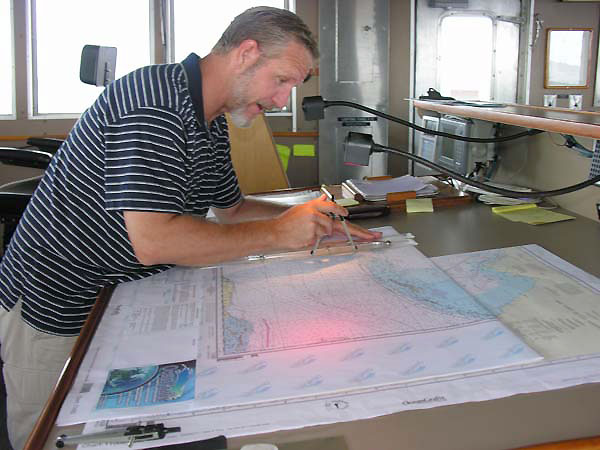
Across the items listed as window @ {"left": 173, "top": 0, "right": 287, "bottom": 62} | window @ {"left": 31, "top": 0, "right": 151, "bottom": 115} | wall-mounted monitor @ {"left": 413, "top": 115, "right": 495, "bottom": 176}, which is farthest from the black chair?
window @ {"left": 173, "top": 0, "right": 287, "bottom": 62}

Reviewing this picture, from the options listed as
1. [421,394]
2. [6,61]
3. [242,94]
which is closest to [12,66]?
[6,61]

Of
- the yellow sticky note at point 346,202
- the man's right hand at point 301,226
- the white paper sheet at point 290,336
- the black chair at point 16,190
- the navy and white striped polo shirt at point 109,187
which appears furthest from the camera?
the black chair at point 16,190

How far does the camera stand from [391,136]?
15.1 ft

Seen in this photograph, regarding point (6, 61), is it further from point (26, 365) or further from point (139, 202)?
point (139, 202)

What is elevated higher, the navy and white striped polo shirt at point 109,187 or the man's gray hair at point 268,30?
the man's gray hair at point 268,30

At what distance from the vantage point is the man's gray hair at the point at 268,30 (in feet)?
3.85

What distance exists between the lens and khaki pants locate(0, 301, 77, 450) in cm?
136

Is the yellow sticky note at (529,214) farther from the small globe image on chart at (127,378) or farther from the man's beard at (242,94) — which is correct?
the small globe image on chart at (127,378)

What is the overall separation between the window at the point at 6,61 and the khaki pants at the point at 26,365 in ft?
10.7

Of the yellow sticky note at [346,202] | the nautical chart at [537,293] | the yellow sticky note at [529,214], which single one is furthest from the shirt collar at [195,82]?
the yellow sticky note at [529,214]

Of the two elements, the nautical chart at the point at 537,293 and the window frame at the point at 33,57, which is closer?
the nautical chart at the point at 537,293

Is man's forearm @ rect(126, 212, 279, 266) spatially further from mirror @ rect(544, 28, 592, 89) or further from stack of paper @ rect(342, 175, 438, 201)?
mirror @ rect(544, 28, 592, 89)

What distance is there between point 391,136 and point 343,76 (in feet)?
2.05

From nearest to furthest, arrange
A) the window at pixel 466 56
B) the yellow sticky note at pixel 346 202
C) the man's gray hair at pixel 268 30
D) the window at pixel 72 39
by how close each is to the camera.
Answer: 1. the man's gray hair at pixel 268 30
2. the yellow sticky note at pixel 346 202
3. the window at pixel 72 39
4. the window at pixel 466 56
